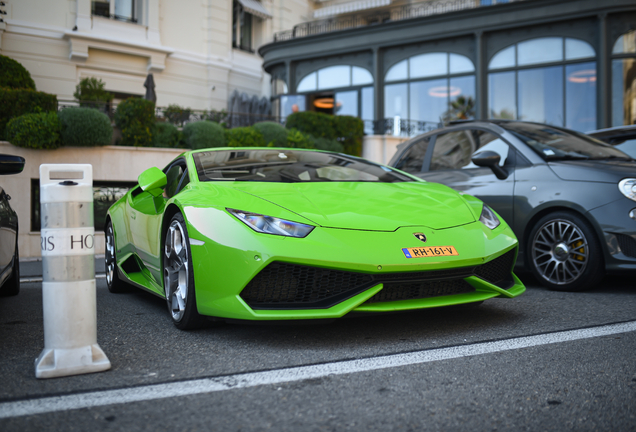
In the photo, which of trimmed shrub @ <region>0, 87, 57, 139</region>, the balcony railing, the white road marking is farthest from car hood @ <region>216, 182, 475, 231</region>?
the balcony railing

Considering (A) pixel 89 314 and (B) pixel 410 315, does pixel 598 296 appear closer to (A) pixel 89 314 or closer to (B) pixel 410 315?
(B) pixel 410 315

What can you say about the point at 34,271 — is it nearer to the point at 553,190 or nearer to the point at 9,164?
the point at 9,164

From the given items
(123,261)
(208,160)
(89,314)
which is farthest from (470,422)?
(123,261)

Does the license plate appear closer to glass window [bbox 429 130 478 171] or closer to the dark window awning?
glass window [bbox 429 130 478 171]

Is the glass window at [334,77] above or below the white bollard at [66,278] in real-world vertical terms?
above

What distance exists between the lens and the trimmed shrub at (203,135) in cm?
1332

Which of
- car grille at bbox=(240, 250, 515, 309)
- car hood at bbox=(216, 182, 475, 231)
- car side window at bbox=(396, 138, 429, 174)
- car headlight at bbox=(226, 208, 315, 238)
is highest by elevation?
car side window at bbox=(396, 138, 429, 174)

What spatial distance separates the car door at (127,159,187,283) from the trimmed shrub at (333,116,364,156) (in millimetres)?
13057

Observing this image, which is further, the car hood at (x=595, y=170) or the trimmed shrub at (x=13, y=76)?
the trimmed shrub at (x=13, y=76)

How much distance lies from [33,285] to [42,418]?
461 cm

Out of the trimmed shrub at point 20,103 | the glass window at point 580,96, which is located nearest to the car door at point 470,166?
the trimmed shrub at point 20,103

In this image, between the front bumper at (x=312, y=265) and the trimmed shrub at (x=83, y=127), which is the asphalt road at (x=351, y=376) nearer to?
the front bumper at (x=312, y=265)

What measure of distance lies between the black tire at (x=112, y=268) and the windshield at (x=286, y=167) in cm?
145

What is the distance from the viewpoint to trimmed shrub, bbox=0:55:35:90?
14.5m
